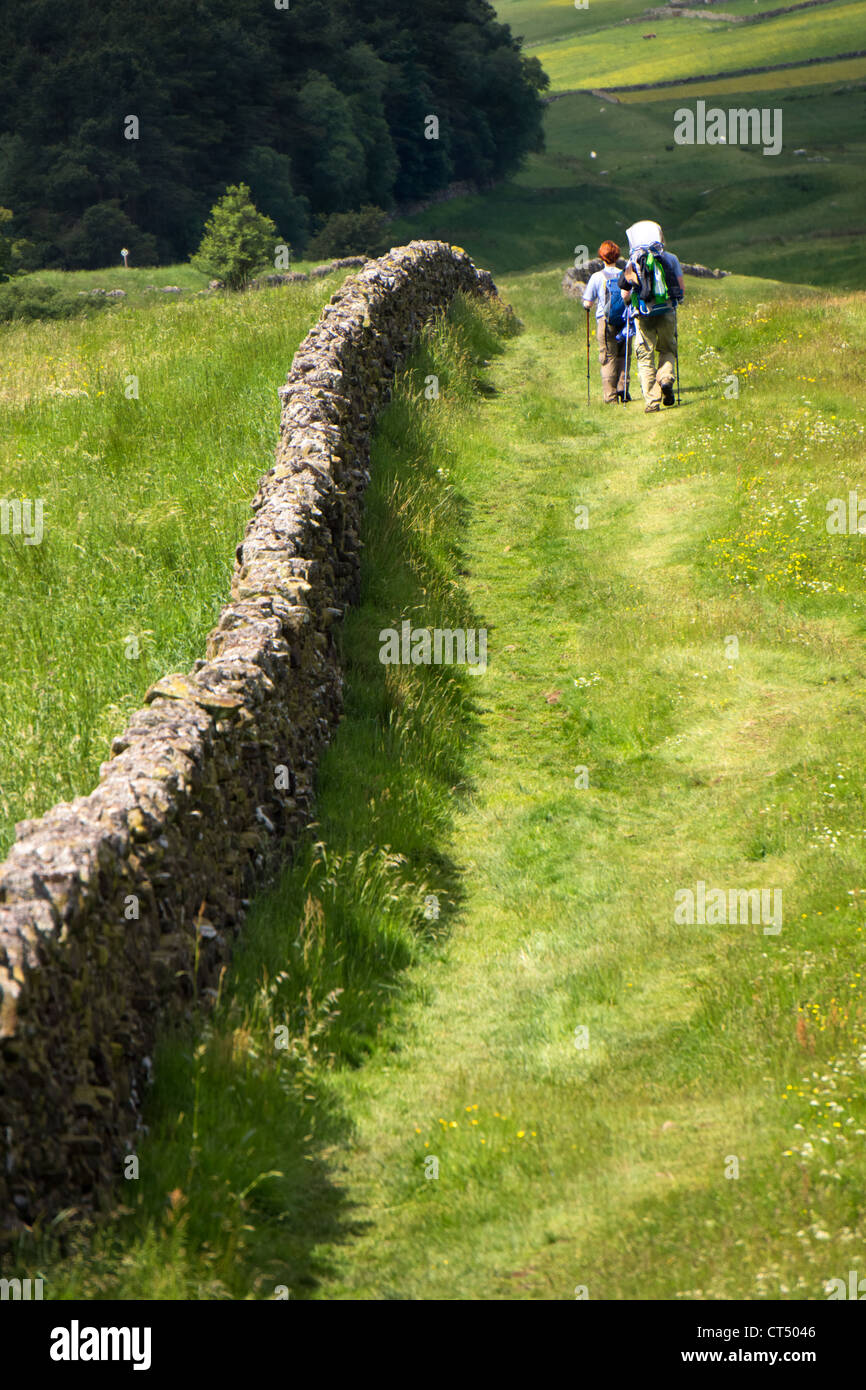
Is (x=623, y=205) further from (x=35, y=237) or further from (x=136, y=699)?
(x=136, y=699)

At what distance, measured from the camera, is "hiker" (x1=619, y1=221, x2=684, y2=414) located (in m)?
16.3

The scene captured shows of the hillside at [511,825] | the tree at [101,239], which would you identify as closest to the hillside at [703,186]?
the tree at [101,239]

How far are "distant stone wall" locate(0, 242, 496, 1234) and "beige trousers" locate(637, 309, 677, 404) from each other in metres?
7.79

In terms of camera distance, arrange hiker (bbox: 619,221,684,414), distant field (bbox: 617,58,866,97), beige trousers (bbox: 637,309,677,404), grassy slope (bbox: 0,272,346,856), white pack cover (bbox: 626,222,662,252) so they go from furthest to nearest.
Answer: distant field (bbox: 617,58,866,97), beige trousers (bbox: 637,309,677,404), hiker (bbox: 619,221,684,414), white pack cover (bbox: 626,222,662,252), grassy slope (bbox: 0,272,346,856)

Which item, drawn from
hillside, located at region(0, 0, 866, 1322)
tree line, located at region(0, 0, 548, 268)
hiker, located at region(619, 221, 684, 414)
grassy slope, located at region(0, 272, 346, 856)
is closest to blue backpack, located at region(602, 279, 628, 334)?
hiker, located at region(619, 221, 684, 414)

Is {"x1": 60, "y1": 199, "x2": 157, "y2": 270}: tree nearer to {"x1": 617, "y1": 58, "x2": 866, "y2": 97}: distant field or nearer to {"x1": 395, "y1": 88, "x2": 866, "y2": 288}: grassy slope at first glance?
{"x1": 395, "y1": 88, "x2": 866, "y2": 288}: grassy slope

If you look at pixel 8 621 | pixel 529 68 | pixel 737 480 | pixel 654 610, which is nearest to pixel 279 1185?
pixel 8 621

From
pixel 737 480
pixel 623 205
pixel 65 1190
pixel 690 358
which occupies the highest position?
pixel 623 205

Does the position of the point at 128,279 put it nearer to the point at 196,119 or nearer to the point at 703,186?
the point at 196,119

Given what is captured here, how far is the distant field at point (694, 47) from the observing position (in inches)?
4929

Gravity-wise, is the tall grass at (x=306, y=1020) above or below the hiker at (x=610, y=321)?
below

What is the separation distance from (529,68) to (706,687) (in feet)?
295

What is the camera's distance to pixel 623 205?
71.2 meters

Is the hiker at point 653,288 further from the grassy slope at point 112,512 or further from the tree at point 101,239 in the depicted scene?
the tree at point 101,239
